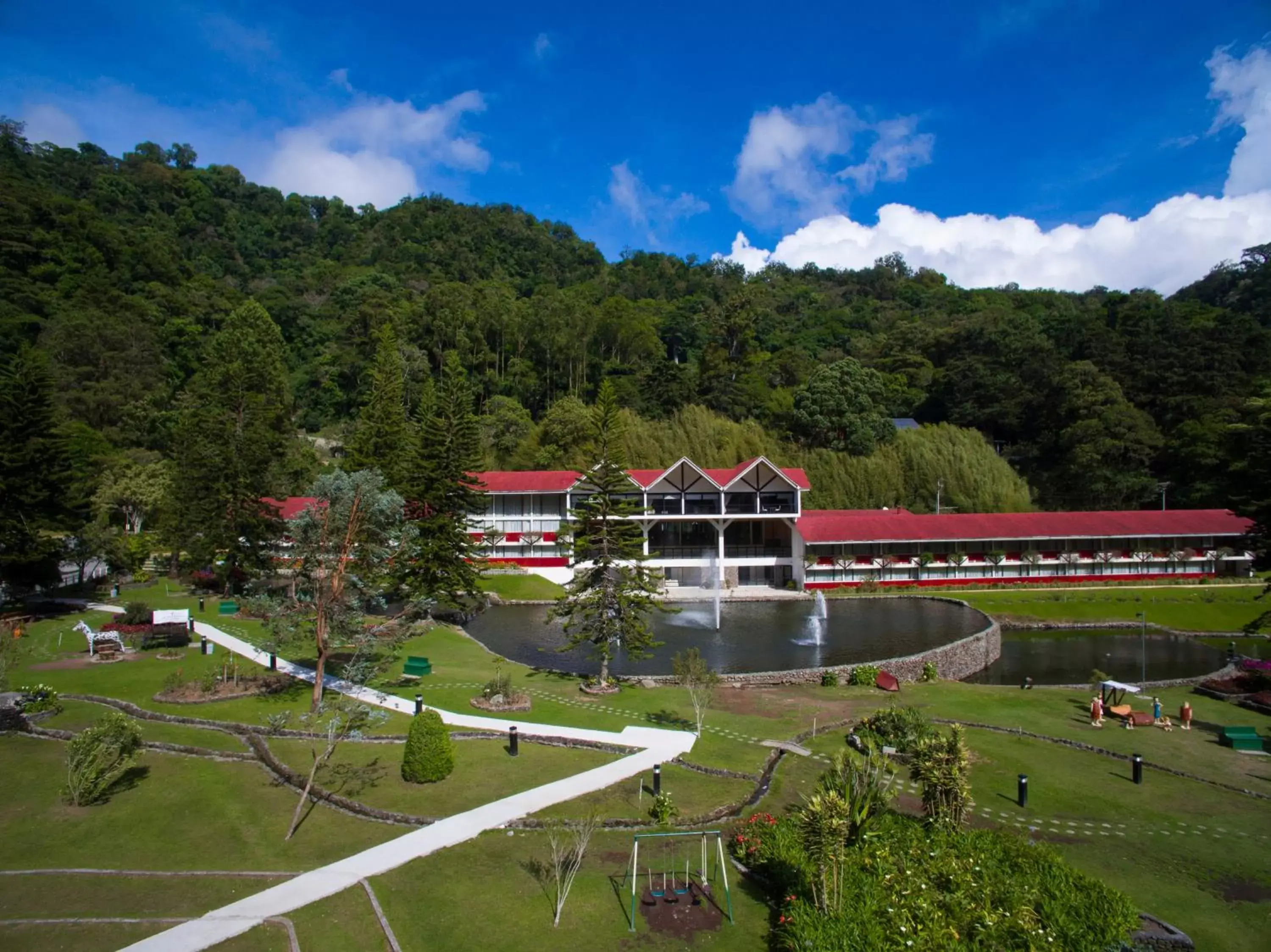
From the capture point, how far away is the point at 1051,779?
48.3 feet

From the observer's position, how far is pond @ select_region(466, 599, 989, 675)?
25844mm

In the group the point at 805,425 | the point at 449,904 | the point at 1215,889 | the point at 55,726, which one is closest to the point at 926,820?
the point at 1215,889

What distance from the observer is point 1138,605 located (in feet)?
122

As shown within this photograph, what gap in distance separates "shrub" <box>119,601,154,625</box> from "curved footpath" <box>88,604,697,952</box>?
892 centimetres

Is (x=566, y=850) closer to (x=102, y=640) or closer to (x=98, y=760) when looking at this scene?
(x=98, y=760)

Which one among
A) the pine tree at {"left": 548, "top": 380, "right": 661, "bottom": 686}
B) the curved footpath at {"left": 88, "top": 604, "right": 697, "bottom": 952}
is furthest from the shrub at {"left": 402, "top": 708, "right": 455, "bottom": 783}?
the pine tree at {"left": 548, "top": 380, "right": 661, "bottom": 686}

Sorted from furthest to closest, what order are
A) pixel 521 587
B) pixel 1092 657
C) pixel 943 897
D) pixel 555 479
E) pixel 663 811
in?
pixel 555 479
pixel 521 587
pixel 1092 657
pixel 663 811
pixel 943 897

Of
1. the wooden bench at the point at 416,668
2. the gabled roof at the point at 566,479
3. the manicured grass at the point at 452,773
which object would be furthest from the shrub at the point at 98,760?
the gabled roof at the point at 566,479

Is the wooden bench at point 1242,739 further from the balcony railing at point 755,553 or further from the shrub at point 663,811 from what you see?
the balcony railing at point 755,553

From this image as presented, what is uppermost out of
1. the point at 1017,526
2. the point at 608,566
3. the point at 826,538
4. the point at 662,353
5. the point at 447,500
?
the point at 662,353

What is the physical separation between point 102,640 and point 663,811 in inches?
770

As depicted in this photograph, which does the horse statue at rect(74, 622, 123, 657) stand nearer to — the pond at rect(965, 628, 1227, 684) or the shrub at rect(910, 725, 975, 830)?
the shrub at rect(910, 725, 975, 830)

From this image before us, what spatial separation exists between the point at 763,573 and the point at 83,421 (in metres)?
50.5

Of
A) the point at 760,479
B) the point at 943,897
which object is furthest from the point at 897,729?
the point at 760,479
